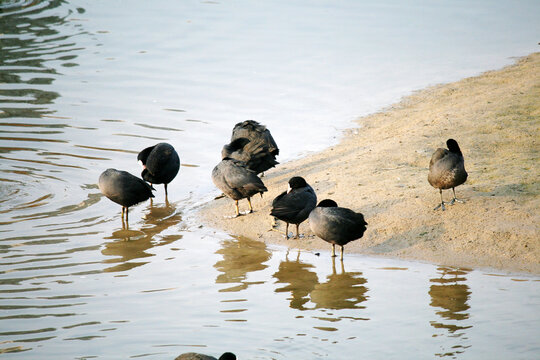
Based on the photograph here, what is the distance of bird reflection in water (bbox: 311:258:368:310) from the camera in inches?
290

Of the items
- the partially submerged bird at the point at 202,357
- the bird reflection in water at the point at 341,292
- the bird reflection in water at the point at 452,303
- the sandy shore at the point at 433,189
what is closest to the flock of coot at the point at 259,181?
the sandy shore at the point at 433,189

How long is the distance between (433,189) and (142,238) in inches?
168

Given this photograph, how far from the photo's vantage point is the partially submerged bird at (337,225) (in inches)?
330

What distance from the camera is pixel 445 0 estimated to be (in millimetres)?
25922

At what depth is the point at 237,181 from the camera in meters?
10.3

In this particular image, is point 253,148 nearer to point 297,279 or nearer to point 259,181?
point 259,181

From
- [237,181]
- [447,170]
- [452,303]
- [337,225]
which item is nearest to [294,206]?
[337,225]

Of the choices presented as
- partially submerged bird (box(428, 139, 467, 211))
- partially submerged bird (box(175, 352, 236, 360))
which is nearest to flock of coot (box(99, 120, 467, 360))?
partially submerged bird (box(428, 139, 467, 211))

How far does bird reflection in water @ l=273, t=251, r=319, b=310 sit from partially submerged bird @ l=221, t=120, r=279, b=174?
2.55 m

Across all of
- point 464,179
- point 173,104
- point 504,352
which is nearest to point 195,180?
point 173,104

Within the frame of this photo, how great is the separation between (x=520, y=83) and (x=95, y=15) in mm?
15019

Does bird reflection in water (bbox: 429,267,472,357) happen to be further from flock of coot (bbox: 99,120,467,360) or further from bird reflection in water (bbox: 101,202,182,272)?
bird reflection in water (bbox: 101,202,182,272)

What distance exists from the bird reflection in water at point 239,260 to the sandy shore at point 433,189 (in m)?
0.31

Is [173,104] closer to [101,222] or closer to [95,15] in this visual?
[101,222]
